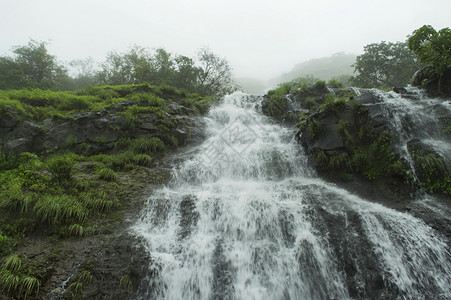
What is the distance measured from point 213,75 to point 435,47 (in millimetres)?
18458

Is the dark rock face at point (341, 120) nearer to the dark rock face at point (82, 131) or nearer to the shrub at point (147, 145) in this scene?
the dark rock face at point (82, 131)

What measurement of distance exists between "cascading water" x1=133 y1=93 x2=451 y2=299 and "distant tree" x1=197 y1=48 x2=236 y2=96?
17980mm

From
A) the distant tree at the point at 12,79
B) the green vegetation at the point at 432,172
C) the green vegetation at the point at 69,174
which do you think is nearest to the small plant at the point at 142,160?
the green vegetation at the point at 69,174

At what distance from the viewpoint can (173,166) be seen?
8328 mm

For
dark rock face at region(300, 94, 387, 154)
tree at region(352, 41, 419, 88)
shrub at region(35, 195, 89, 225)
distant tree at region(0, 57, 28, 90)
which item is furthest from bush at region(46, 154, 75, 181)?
tree at region(352, 41, 419, 88)

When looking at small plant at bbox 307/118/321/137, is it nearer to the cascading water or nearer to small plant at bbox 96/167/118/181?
the cascading water

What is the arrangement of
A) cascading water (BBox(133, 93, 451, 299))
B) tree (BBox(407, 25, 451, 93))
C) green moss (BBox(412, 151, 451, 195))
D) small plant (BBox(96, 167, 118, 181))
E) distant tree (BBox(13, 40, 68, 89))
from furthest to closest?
distant tree (BBox(13, 40, 68, 89)), tree (BBox(407, 25, 451, 93)), small plant (BBox(96, 167, 118, 181)), green moss (BBox(412, 151, 451, 195)), cascading water (BBox(133, 93, 451, 299))

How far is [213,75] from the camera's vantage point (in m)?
22.7

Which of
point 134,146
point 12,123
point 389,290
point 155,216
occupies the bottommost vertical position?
point 389,290

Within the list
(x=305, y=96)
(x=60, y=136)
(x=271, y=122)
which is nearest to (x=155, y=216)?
(x=60, y=136)

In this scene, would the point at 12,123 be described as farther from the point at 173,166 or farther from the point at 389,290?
the point at 389,290

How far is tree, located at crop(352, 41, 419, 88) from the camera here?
64.5 ft

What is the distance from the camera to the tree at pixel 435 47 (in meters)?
8.19

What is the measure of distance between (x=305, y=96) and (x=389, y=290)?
13.2 meters
